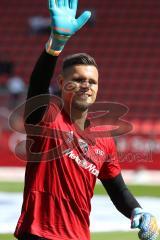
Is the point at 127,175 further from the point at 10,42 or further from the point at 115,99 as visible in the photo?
the point at 10,42

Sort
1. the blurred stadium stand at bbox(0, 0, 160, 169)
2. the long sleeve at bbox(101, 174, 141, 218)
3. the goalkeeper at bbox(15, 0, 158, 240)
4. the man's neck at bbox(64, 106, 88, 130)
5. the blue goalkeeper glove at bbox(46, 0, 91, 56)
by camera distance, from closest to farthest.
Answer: the blue goalkeeper glove at bbox(46, 0, 91, 56) → the goalkeeper at bbox(15, 0, 158, 240) → the man's neck at bbox(64, 106, 88, 130) → the long sleeve at bbox(101, 174, 141, 218) → the blurred stadium stand at bbox(0, 0, 160, 169)

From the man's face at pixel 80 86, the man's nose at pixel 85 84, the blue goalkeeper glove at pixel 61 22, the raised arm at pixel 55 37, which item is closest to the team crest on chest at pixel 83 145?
the man's face at pixel 80 86

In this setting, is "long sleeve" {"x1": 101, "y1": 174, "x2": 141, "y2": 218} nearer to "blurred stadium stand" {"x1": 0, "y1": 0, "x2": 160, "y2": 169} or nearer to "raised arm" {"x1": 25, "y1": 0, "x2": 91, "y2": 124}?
"raised arm" {"x1": 25, "y1": 0, "x2": 91, "y2": 124}

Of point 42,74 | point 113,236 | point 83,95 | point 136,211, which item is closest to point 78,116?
point 83,95

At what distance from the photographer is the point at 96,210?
10750mm

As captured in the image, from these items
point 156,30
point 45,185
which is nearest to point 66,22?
point 45,185

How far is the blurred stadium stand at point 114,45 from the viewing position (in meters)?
23.6

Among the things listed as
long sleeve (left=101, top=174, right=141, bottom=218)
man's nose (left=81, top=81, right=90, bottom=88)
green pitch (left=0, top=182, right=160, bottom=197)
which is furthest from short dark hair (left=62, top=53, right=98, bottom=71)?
green pitch (left=0, top=182, right=160, bottom=197)

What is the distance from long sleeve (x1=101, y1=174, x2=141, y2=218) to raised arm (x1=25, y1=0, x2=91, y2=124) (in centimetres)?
92

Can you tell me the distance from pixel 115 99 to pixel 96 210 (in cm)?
1260

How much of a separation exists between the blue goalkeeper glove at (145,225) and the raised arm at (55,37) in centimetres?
98

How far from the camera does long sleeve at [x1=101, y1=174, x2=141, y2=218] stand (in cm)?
428

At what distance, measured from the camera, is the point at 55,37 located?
12.2 ft

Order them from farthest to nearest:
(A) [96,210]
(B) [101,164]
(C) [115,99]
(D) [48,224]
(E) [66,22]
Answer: (C) [115,99]
(A) [96,210]
(B) [101,164]
(D) [48,224]
(E) [66,22]
